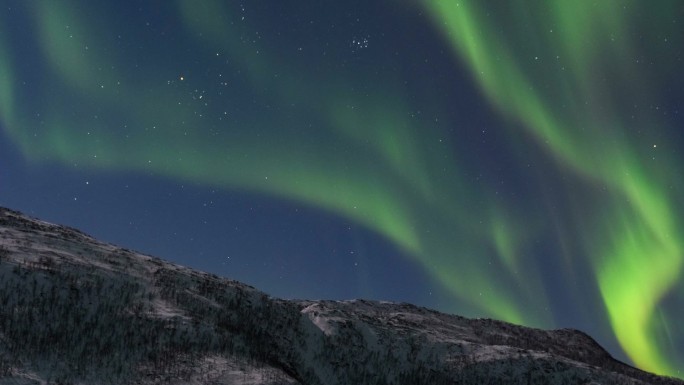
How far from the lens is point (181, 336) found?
2456 centimetres

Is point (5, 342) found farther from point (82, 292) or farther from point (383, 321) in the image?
point (383, 321)

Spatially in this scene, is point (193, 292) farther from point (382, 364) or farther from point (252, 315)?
point (382, 364)

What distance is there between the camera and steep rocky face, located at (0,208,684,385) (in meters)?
20.5

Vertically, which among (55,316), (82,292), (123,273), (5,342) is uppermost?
(123,273)

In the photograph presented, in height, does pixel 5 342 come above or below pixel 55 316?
below

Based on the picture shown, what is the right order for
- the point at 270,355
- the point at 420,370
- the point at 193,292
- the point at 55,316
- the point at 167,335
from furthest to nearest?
the point at 420,370
the point at 193,292
the point at 270,355
the point at 167,335
the point at 55,316

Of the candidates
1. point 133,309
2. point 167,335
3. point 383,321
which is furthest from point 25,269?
point 383,321

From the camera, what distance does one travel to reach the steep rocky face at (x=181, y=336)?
20531 mm

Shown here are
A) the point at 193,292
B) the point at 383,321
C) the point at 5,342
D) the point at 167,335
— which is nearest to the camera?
the point at 5,342

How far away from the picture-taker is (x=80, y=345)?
2133 centimetres

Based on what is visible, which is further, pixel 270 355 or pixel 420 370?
pixel 420 370

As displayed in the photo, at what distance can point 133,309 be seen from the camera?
2591 centimetres

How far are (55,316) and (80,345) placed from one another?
2247 mm

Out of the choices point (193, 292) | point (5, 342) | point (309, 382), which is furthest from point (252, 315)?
point (5, 342)
